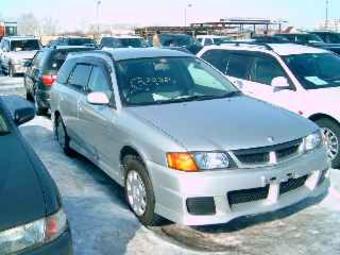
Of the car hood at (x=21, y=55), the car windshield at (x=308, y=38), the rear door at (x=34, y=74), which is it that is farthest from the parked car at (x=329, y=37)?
the rear door at (x=34, y=74)

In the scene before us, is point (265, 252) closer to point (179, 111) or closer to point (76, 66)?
point (179, 111)

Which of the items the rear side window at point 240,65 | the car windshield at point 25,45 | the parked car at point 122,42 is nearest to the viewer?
the rear side window at point 240,65

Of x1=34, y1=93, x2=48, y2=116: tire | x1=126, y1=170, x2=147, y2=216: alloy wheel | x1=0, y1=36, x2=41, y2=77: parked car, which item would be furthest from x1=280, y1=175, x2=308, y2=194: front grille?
x1=0, y1=36, x2=41, y2=77: parked car

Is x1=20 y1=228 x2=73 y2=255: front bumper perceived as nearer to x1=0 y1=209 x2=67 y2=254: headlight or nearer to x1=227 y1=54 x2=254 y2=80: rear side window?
x1=0 y1=209 x2=67 y2=254: headlight

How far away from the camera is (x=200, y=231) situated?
5.11 metres

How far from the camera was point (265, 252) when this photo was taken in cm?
458

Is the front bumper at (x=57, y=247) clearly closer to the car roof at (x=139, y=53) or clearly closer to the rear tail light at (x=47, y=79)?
the car roof at (x=139, y=53)

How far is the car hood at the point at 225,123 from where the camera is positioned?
15.6 ft

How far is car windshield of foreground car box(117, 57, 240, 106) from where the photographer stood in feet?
19.4

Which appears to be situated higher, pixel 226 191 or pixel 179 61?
pixel 179 61

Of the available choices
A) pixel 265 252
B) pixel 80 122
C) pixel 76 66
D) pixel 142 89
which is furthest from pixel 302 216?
pixel 76 66

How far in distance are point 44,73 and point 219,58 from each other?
13.6 ft

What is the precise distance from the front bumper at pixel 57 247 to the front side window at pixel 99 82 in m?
2.89

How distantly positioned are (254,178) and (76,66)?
388 cm
